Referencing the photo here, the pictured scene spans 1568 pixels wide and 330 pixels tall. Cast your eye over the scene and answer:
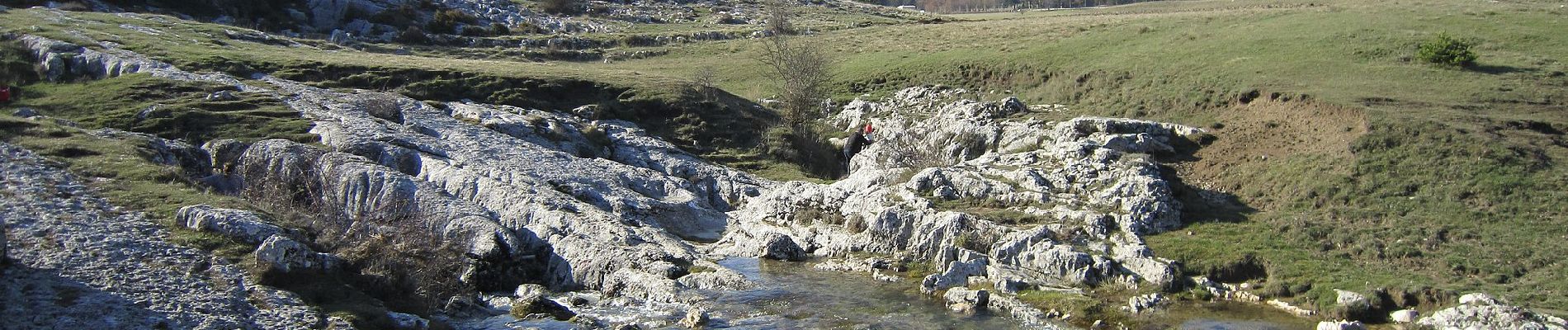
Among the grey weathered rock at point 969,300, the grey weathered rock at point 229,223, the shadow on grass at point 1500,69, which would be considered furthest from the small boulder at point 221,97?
the shadow on grass at point 1500,69

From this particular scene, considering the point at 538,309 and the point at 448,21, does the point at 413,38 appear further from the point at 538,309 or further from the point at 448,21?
the point at 538,309

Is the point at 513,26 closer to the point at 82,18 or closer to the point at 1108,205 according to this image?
the point at 82,18

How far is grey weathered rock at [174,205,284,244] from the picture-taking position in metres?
19.9

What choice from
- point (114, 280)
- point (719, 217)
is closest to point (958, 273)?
point (719, 217)

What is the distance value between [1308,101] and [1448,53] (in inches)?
279

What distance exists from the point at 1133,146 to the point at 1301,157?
4.84m

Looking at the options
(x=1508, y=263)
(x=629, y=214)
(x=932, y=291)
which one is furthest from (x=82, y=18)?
(x=1508, y=263)

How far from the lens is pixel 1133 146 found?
30.0m

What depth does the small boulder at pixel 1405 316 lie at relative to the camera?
19439 mm

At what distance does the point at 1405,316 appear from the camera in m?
19.5

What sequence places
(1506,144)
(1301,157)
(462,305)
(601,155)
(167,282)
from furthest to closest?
(601,155) → (1301,157) → (1506,144) → (462,305) → (167,282)

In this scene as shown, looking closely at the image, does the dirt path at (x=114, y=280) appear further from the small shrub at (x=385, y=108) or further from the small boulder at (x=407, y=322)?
the small shrub at (x=385, y=108)

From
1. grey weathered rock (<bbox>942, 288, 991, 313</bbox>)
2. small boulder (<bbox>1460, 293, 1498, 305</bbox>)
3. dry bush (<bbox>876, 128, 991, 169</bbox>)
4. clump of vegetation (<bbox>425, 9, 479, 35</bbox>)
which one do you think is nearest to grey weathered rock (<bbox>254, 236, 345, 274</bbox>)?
grey weathered rock (<bbox>942, 288, 991, 313</bbox>)

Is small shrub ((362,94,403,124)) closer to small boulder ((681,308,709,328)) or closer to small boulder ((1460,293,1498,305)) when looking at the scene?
small boulder ((681,308,709,328))
